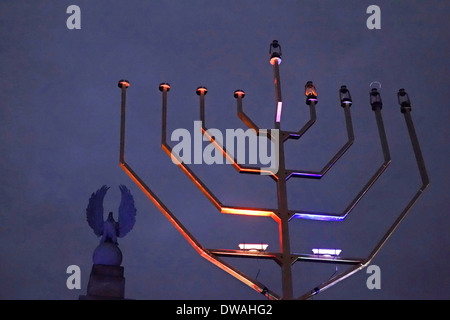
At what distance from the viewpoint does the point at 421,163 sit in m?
6.70

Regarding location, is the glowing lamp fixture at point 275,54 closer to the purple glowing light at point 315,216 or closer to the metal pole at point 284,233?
the metal pole at point 284,233

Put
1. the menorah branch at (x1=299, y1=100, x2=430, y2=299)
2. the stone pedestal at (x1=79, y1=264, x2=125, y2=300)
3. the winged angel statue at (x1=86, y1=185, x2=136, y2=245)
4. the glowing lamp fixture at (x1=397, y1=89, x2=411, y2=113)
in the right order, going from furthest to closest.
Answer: the glowing lamp fixture at (x1=397, y1=89, x2=411, y2=113) → the winged angel statue at (x1=86, y1=185, x2=136, y2=245) → the menorah branch at (x1=299, y1=100, x2=430, y2=299) → the stone pedestal at (x1=79, y1=264, x2=125, y2=300)

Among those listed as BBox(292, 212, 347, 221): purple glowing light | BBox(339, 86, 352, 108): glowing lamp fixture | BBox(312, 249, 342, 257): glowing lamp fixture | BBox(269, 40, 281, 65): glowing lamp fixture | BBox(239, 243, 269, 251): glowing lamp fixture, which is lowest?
BBox(312, 249, 342, 257): glowing lamp fixture

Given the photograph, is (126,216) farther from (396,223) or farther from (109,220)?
(396,223)

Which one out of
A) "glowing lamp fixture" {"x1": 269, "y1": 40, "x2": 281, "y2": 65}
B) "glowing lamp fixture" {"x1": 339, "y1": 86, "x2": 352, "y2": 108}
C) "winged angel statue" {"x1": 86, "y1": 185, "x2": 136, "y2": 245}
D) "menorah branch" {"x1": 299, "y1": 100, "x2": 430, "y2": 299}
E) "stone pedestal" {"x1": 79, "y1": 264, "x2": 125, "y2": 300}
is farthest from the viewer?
"glowing lamp fixture" {"x1": 339, "y1": 86, "x2": 352, "y2": 108}

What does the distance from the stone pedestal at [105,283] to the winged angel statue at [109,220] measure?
376mm

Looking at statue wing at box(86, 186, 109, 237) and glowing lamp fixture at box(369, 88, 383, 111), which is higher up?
glowing lamp fixture at box(369, 88, 383, 111)

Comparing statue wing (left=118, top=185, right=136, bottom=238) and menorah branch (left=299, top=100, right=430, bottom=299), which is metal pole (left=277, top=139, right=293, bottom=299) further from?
statue wing (left=118, top=185, right=136, bottom=238)

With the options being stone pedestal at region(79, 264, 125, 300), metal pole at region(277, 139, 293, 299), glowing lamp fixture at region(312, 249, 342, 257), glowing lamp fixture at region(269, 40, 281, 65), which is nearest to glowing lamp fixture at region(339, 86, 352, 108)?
glowing lamp fixture at region(269, 40, 281, 65)

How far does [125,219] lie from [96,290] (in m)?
0.91

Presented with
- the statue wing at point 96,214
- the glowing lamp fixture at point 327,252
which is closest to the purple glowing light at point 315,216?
the glowing lamp fixture at point 327,252

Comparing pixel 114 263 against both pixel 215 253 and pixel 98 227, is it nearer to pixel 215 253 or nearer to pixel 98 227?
pixel 98 227

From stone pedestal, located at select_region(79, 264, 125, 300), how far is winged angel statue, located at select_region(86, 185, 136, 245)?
0.38 metres

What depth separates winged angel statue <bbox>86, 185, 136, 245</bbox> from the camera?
19.0 ft
